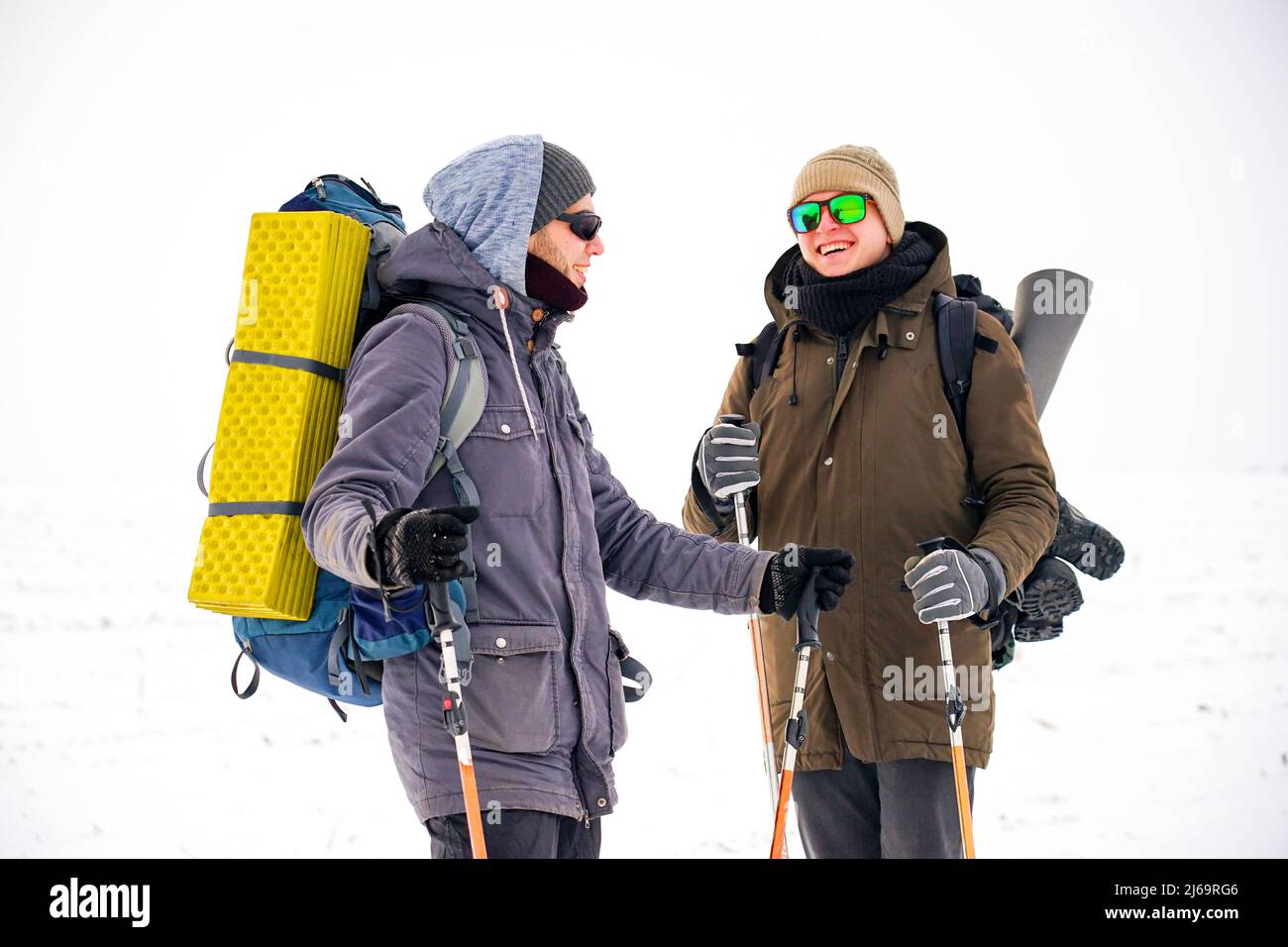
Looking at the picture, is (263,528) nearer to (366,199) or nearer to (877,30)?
(366,199)

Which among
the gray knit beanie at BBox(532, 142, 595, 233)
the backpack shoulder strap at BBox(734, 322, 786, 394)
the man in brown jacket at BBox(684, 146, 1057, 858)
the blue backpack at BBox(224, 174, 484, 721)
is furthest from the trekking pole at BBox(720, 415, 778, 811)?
the blue backpack at BBox(224, 174, 484, 721)

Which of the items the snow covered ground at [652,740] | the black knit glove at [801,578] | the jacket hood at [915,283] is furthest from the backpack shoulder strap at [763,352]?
the snow covered ground at [652,740]

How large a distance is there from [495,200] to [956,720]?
5.62 feet

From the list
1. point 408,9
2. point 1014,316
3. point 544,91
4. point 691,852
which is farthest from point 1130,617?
point 408,9

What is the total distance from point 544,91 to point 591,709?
64005 millimetres

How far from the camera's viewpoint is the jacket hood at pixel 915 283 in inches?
133

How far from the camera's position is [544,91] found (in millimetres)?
62938

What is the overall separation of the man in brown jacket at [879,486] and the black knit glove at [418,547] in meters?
1.31

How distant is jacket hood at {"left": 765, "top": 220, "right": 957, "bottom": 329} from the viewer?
3.37 meters

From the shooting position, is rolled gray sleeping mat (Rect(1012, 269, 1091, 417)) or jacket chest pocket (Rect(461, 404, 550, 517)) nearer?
jacket chest pocket (Rect(461, 404, 550, 517))

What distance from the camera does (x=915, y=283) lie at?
11.1ft

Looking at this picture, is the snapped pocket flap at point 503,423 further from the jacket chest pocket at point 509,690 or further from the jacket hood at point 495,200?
the jacket chest pocket at point 509,690

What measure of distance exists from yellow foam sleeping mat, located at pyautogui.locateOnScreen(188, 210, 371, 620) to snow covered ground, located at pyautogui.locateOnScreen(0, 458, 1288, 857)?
10.1 ft

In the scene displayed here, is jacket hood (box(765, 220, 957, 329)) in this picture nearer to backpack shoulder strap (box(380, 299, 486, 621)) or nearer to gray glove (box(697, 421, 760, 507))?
gray glove (box(697, 421, 760, 507))
